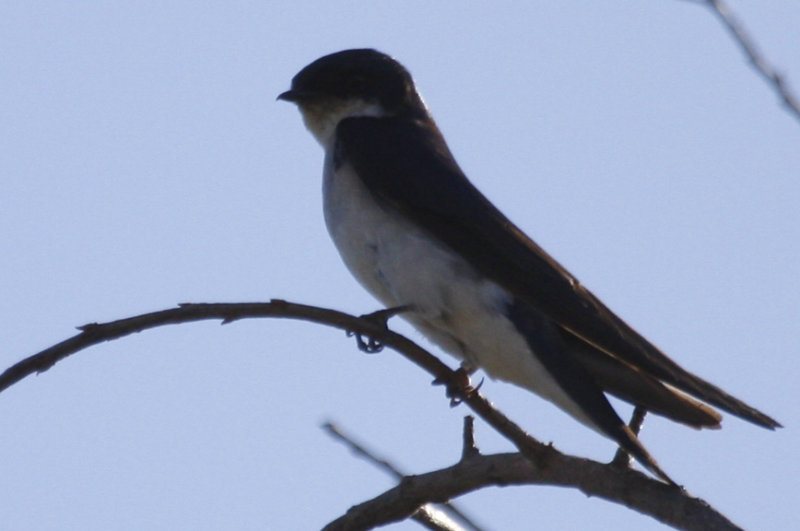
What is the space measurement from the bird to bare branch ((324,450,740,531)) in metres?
0.13

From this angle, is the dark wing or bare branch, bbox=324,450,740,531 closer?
bare branch, bbox=324,450,740,531

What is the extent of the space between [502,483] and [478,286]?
1.21 m

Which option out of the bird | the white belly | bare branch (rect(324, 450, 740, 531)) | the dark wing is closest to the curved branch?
bare branch (rect(324, 450, 740, 531))

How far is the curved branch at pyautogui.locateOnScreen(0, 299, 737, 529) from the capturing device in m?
3.20

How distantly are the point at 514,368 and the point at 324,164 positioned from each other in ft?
4.64

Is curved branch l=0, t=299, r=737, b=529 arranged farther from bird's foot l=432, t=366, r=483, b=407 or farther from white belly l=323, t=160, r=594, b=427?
white belly l=323, t=160, r=594, b=427

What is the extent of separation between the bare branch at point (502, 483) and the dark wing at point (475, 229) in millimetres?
446

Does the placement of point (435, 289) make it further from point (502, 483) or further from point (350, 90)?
point (350, 90)

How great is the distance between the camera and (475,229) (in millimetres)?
5086

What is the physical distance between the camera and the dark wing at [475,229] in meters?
4.30

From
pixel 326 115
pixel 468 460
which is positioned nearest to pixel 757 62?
pixel 468 460

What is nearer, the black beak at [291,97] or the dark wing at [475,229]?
the dark wing at [475,229]

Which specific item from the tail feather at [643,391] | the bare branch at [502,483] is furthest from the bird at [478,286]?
the bare branch at [502,483]

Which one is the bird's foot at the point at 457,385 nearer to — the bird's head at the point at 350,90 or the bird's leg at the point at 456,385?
the bird's leg at the point at 456,385
